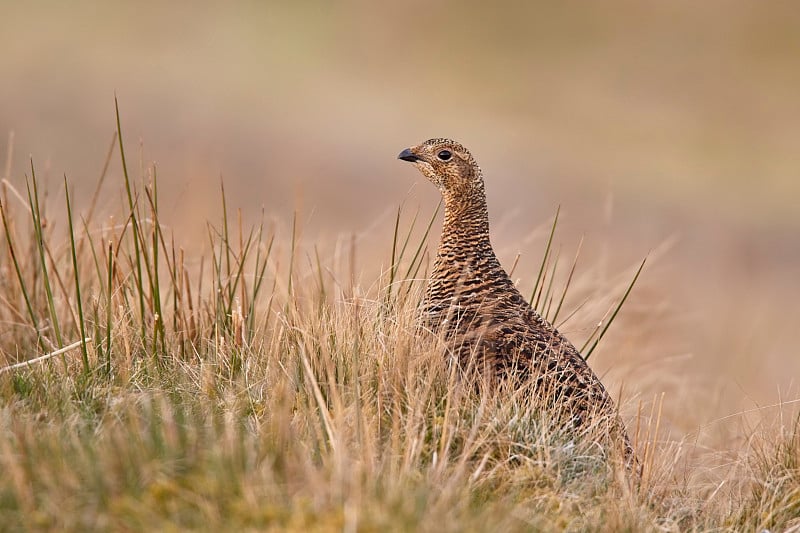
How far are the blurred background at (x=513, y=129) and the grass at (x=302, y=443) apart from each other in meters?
0.71

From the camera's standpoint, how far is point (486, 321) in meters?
3.86

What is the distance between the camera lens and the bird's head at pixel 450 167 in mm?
4500

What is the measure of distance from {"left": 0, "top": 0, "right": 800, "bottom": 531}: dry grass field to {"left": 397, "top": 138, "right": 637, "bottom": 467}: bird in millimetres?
138

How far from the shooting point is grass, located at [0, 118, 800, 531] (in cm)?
251

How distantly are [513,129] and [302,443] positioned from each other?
24.3 meters

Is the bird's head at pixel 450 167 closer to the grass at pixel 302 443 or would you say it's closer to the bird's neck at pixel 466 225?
the bird's neck at pixel 466 225

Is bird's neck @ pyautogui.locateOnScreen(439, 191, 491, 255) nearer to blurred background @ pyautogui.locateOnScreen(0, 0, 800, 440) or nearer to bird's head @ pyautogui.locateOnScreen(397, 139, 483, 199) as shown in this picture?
bird's head @ pyautogui.locateOnScreen(397, 139, 483, 199)

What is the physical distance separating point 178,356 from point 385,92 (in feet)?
80.4

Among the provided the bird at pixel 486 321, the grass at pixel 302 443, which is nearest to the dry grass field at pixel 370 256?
the grass at pixel 302 443

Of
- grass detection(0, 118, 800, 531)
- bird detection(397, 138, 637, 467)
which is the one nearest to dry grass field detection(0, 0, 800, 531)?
grass detection(0, 118, 800, 531)

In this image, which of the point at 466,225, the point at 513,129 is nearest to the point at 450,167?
the point at 466,225

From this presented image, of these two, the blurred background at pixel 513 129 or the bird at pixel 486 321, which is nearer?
the bird at pixel 486 321

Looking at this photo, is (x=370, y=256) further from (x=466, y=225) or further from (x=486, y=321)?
(x=486, y=321)

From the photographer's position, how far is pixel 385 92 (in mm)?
28016
